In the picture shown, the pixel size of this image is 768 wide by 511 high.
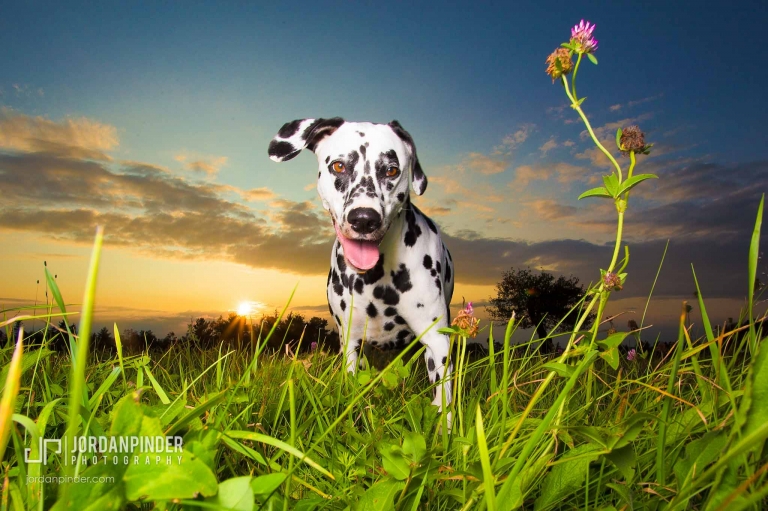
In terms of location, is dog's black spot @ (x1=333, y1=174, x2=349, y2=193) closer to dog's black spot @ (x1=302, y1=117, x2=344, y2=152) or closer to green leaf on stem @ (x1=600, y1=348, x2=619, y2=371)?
dog's black spot @ (x1=302, y1=117, x2=344, y2=152)

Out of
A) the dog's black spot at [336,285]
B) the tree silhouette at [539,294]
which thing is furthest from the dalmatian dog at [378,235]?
the tree silhouette at [539,294]

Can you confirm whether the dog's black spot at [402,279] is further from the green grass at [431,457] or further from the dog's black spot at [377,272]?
the green grass at [431,457]

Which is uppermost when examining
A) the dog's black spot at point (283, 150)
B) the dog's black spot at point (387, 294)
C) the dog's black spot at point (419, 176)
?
the dog's black spot at point (283, 150)

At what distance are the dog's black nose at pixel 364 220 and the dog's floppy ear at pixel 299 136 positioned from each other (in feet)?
3.92

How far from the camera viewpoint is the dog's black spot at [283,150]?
456 cm

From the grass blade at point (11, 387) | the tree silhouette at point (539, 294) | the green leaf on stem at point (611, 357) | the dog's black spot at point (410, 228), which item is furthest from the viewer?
the tree silhouette at point (539, 294)

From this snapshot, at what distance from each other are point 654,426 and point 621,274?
0.81 metres

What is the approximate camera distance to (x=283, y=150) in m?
4.59

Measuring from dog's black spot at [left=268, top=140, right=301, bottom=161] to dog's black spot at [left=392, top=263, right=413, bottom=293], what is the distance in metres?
1.46

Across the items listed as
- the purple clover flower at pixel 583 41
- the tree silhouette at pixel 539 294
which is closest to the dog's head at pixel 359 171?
the purple clover flower at pixel 583 41

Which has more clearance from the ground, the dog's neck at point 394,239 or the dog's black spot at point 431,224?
the dog's black spot at point 431,224

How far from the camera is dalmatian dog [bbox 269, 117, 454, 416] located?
3.95m

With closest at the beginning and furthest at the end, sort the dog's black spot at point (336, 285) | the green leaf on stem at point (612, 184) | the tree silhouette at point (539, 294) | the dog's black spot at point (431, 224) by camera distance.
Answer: the green leaf on stem at point (612, 184) < the dog's black spot at point (336, 285) < the dog's black spot at point (431, 224) < the tree silhouette at point (539, 294)

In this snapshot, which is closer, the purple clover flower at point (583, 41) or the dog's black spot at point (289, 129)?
the purple clover flower at point (583, 41)
